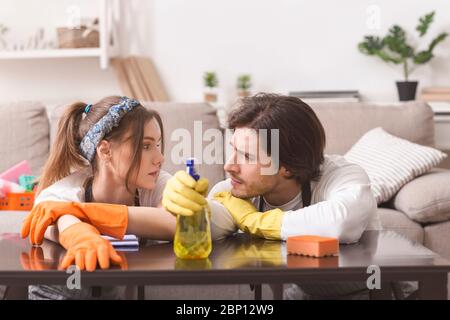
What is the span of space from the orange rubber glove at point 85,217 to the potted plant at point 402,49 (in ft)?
7.96

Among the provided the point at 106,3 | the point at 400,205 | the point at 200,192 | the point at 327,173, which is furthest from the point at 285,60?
the point at 200,192

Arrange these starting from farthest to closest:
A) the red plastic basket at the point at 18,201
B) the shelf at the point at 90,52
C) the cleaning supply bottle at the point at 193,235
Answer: the shelf at the point at 90,52 → the red plastic basket at the point at 18,201 → the cleaning supply bottle at the point at 193,235

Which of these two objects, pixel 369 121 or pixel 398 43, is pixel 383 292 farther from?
pixel 398 43

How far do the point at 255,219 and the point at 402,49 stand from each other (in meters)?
2.34

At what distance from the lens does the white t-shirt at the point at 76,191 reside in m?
1.60

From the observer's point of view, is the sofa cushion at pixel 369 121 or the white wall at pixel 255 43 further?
the white wall at pixel 255 43

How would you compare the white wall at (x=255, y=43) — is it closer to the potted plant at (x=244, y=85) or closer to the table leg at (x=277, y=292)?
the potted plant at (x=244, y=85)

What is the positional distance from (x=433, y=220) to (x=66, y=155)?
134cm

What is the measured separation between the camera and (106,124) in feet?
5.42

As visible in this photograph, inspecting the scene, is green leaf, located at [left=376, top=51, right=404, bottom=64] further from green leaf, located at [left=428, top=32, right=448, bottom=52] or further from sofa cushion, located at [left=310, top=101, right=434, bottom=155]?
sofa cushion, located at [left=310, top=101, right=434, bottom=155]

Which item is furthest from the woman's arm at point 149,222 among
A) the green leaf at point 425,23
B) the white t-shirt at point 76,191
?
the green leaf at point 425,23

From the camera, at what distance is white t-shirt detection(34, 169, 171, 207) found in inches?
63.2

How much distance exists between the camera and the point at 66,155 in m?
1.72

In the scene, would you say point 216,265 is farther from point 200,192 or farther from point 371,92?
point 371,92
